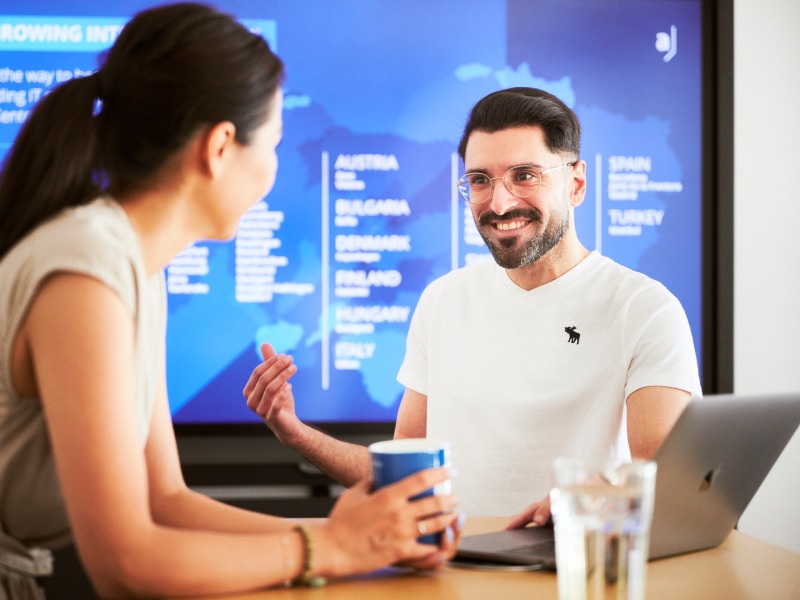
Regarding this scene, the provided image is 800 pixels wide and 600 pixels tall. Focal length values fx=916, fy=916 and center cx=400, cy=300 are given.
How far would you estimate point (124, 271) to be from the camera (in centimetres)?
106

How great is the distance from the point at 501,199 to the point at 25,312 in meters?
1.15

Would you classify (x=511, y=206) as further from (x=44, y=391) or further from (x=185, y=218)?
(x=44, y=391)

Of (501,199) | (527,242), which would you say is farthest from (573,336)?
(501,199)

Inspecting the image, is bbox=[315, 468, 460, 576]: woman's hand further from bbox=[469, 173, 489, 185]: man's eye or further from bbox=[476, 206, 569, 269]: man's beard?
bbox=[469, 173, 489, 185]: man's eye

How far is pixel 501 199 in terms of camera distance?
198 centimetres

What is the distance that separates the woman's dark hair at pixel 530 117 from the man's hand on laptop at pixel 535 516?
36.5 inches

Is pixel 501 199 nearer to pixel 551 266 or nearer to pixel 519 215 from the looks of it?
pixel 519 215

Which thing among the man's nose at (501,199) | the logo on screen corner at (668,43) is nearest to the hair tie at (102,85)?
the man's nose at (501,199)

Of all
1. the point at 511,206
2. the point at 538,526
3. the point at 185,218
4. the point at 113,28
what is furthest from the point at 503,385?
the point at 113,28

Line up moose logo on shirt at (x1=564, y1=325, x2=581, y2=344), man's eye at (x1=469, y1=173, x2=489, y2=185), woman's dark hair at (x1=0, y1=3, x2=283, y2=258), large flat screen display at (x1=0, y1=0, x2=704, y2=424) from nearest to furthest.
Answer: woman's dark hair at (x1=0, y1=3, x2=283, y2=258), moose logo on shirt at (x1=564, y1=325, x2=581, y2=344), man's eye at (x1=469, y1=173, x2=489, y2=185), large flat screen display at (x1=0, y1=0, x2=704, y2=424)

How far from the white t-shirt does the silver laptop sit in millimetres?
494

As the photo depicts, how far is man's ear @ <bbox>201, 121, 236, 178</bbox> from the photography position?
1188 millimetres

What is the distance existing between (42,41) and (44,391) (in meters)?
2.05

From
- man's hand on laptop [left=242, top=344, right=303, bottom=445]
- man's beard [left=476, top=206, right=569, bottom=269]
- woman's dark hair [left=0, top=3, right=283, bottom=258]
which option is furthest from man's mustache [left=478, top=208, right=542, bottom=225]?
woman's dark hair [left=0, top=3, right=283, bottom=258]
